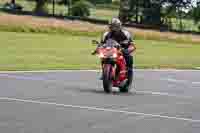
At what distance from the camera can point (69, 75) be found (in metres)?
23.9

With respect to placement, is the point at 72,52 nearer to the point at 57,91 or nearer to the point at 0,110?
the point at 57,91

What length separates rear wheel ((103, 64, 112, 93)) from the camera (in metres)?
17.5

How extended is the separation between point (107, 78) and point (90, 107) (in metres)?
3.22

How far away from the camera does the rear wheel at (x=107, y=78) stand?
1750cm

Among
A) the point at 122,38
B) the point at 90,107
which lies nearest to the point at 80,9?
the point at 122,38

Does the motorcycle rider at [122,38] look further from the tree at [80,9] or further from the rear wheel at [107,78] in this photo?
the tree at [80,9]

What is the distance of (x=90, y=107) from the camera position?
14.4 metres

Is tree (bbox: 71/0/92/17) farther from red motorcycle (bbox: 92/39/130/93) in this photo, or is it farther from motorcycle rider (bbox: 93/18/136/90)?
red motorcycle (bbox: 92/39/130/93)

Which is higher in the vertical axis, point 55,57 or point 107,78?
point 107,78

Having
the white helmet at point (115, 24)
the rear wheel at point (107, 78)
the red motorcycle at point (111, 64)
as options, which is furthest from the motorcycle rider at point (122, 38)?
the rear wheel at point (107, 78)

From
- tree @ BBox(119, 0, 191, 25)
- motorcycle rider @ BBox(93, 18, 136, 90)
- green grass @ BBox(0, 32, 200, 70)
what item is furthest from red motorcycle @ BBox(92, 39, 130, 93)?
tree @ BBox(119, 0, 191, 25)

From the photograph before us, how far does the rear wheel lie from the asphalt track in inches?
9.3

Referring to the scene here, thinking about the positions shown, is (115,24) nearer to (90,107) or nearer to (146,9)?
(90,107)

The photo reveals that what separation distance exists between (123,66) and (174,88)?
9.22 feet
